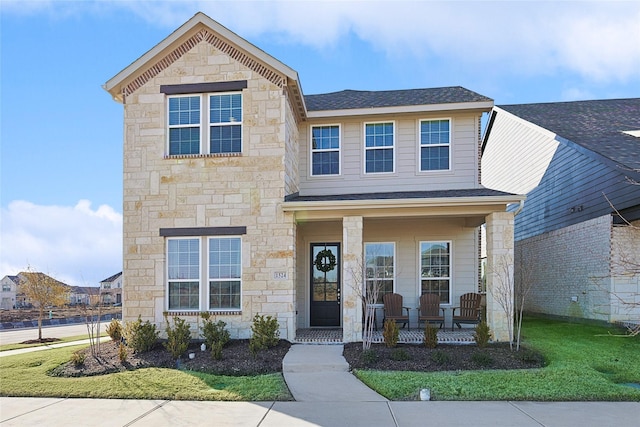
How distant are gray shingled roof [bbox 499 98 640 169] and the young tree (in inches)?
699

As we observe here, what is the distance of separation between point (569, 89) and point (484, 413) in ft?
69.7

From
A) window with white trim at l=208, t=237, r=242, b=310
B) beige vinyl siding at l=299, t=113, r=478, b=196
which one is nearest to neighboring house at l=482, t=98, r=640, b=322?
beige vinyl siding at l=299, t=113, r=478, b=196

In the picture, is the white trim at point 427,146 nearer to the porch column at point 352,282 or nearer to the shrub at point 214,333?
the porch column at point 352,282

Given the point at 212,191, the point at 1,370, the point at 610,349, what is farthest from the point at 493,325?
the point at 1,370

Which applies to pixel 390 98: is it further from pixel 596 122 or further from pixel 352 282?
pixel 596 122

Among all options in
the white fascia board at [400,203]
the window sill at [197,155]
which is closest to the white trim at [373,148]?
the white fascia board at [400,203]

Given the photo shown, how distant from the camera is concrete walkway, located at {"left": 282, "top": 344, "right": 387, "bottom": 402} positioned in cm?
637

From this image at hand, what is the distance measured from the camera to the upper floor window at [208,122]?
10.0 m

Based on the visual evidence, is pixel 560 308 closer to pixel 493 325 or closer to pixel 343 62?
pixel 493 325

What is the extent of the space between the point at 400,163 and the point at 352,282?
3.84 m

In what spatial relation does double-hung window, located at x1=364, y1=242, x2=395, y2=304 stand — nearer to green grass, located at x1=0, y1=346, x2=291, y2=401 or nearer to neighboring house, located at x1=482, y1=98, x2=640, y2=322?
neighboring house, located at x1=482, y1=98, x2=640, y2=322

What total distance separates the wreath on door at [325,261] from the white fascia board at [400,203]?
2535mm

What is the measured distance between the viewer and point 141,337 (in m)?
8.82

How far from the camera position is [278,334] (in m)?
9.31
